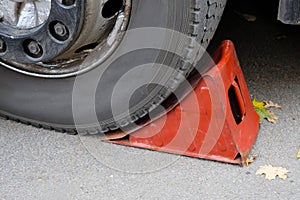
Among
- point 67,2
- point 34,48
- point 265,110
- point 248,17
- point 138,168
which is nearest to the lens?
point 67,2

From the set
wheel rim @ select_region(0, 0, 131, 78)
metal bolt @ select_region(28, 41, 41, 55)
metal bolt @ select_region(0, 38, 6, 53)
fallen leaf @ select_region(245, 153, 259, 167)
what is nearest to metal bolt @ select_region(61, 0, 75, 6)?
wheel rim @ select_region(0, 0, 131, 78)

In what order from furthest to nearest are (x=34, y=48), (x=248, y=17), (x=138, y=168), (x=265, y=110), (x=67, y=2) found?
(x=248, y=17)
(x=265, y=110)
(x=138, y=168)
(x=34, y=48)
(x=67, y=2)

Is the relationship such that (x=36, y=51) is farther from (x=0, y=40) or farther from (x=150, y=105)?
(x=150, y=105)

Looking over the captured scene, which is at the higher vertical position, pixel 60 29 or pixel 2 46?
pixel 60 29

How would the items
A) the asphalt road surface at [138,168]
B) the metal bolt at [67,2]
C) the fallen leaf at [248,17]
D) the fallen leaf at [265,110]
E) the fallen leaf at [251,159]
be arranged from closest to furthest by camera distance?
the metal bolt at [67,2]
the asphalt road surface at [138,168]
the fallen leaf at [251,159]
the fallen leaf at [265,110]
the fallen leaf at [248,17]

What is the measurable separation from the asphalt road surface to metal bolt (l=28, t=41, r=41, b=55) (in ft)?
1.50

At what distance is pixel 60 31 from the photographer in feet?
8.29

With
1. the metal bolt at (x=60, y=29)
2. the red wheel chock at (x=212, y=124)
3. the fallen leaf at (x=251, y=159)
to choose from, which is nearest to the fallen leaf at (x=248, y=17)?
the red wheel chock at (x=212, y=124)

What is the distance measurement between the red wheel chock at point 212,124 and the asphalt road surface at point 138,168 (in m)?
0.04

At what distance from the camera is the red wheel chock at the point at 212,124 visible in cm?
267

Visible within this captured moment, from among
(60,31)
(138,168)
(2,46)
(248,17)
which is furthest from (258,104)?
(2,46)

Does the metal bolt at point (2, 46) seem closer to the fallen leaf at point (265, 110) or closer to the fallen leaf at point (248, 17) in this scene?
the fallen leaf at point (265, 110)

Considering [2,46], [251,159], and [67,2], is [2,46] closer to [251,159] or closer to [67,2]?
[67,2]

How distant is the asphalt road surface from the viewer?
258 centimetres
